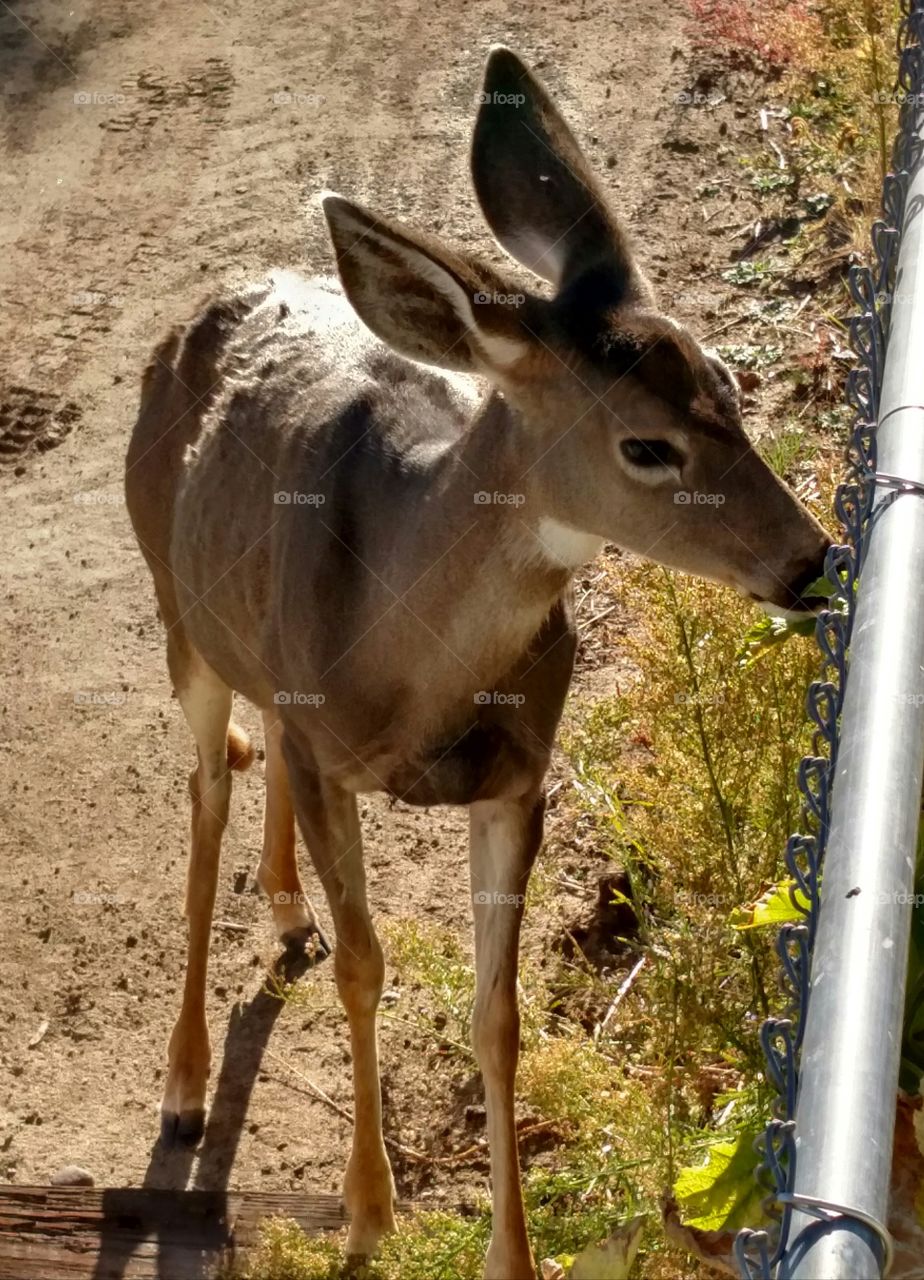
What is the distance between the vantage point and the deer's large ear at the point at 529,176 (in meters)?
5.14

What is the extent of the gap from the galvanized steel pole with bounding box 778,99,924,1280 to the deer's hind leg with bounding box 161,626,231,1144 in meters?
3.88

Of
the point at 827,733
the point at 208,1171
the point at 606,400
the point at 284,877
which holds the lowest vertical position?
the point at 208,1171

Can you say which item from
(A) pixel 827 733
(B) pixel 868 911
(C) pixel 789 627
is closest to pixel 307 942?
(C) pixel 789 627

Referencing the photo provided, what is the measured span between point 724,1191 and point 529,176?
2.97m

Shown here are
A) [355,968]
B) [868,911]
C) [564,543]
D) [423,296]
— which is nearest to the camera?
[868,911]

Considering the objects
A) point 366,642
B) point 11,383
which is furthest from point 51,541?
point 366,642

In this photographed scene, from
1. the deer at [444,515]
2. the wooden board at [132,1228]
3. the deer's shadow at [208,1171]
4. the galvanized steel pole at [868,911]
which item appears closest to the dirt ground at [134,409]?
the deer's shadow at [208,1171]

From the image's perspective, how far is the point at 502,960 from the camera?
5500mm

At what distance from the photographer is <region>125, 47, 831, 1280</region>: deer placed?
14.9 feet

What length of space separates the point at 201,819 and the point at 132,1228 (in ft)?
5.54

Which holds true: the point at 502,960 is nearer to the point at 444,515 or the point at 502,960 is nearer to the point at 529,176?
the point at 444,515

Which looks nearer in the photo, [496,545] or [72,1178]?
[496,545]

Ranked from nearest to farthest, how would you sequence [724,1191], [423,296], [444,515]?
[724,1191] < [423,296] < [444,515]

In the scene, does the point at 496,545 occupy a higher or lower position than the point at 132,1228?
higher
